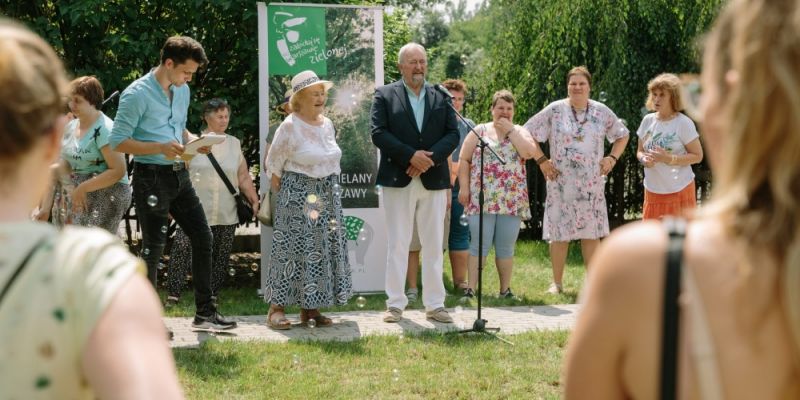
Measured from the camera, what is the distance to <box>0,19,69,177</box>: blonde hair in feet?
5.32

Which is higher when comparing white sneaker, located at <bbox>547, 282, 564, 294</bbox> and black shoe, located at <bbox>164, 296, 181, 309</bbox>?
white sneaker, located at <bbox>547, 282, 564, 294</bbox>

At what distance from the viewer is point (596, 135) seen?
395 inches

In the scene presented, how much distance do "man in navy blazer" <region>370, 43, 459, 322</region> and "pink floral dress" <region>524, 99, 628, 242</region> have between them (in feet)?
5.60

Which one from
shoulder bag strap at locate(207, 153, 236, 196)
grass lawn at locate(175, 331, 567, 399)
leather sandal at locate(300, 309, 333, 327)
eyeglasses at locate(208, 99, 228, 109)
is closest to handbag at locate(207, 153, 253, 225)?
shoulder bag strap at locate(207, 153, 236, 196)

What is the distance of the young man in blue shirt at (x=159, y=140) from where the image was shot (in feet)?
23.4

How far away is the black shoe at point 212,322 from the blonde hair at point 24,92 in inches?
265

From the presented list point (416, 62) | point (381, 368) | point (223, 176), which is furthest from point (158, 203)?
point (416, 62)

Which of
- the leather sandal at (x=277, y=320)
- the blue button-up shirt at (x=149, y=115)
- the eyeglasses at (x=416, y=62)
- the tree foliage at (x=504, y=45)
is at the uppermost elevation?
the tree foliage at (x=504, y=45)

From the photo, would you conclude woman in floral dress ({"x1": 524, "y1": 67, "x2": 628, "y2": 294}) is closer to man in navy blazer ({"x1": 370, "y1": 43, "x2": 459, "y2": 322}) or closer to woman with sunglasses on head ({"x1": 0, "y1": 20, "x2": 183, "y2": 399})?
man in navy blazer ({"x1": 370, "y1": 43, "x2": 459, "y2": 322})

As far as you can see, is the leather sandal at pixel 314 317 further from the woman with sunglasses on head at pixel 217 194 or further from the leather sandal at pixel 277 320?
the woman with sunglasses on head at pixel 217 194

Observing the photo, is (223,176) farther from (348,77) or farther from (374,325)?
(374,325)

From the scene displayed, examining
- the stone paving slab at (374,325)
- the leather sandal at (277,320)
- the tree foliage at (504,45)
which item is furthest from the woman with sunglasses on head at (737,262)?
the tree foliage at (504,45)

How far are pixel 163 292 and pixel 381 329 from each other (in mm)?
3381

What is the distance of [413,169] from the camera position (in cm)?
850
